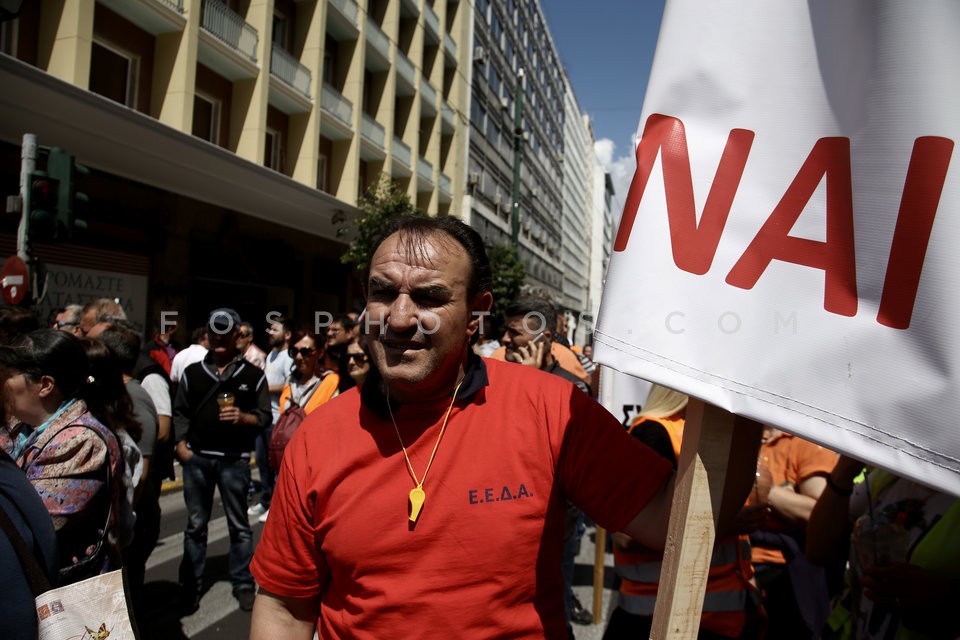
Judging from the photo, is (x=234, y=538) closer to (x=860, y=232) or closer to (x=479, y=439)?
(x=479, y=439)

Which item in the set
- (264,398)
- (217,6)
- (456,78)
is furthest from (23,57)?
(456,78)

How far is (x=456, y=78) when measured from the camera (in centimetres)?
2664

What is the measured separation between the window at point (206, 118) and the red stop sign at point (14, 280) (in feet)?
28.0

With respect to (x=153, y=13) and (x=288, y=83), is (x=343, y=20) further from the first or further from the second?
(x=153, y=13)

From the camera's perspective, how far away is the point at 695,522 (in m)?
1.11

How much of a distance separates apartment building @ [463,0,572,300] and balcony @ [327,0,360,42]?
5897 millimetres

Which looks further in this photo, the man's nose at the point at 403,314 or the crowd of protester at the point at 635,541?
the crowd of protester at the point at 635,541

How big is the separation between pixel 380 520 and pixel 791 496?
1761mm

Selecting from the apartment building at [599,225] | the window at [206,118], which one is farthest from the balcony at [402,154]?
the apartment building at [599,225]

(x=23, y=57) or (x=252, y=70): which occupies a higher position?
(x=252, y=70)

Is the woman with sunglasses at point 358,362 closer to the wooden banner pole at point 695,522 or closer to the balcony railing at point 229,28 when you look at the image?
the wooden banner pole at point 695,522

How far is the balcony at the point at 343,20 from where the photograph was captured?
1692 cm

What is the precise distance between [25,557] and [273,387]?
5070 mm

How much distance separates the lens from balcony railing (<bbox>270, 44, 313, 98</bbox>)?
14.6 m
